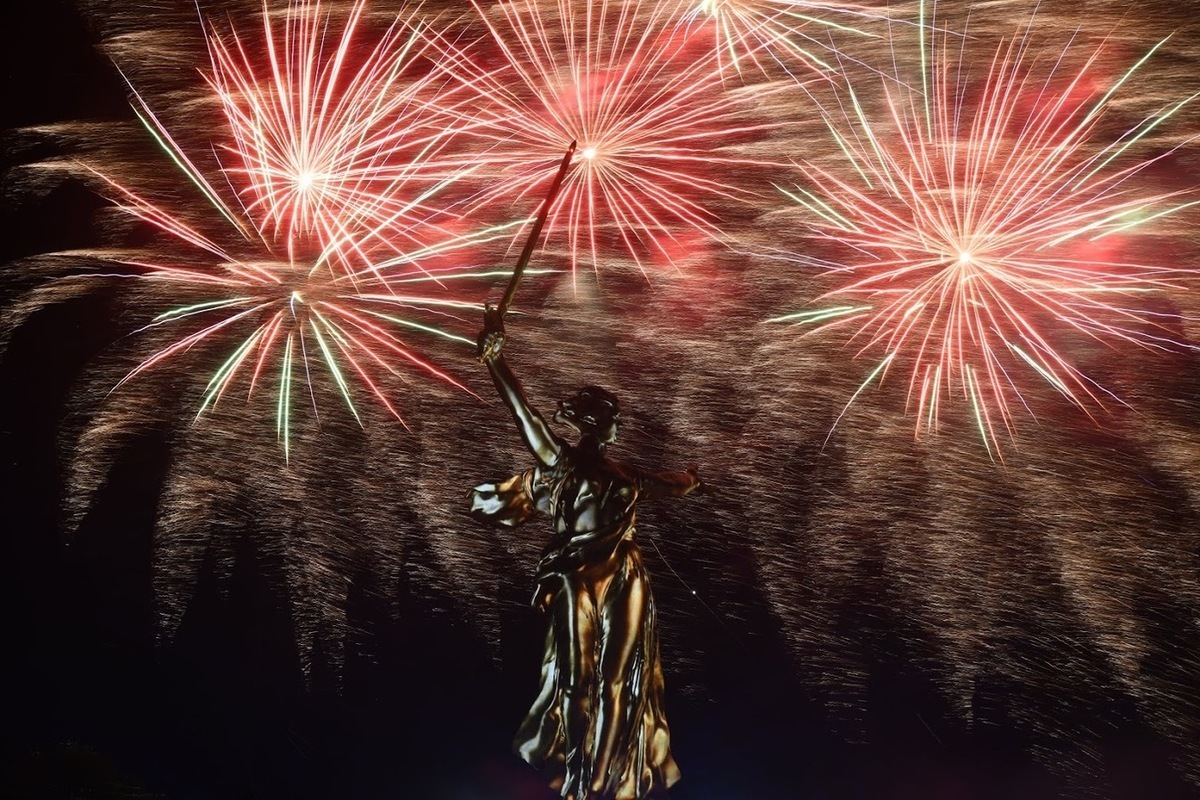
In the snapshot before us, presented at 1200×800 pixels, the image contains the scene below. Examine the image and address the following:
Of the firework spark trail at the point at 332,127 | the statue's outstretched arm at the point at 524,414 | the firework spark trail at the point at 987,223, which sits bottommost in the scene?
the statue's outstretched arm at the point at 524,414

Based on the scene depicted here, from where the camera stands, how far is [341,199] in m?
3.95

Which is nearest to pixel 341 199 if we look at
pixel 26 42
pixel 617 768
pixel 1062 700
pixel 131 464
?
pixel 131 464

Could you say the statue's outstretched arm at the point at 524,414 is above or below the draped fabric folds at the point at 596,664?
above

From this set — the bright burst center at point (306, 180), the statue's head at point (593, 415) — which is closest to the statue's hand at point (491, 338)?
the statue's head at point (593, 415)

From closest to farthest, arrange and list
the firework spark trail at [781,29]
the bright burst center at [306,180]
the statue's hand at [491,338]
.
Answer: the statue's hand at [491,338] → the firework spark trail at [781,29] → the bright burst center at [306,180]

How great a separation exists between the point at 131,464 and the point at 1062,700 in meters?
3.43

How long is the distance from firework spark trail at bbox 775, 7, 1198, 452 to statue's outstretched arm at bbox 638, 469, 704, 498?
111 cm

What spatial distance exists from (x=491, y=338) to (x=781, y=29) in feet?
6.05

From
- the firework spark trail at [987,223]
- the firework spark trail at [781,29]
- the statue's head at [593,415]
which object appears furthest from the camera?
the firework spark trail at [781,29]

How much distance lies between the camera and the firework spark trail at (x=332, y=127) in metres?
3.95

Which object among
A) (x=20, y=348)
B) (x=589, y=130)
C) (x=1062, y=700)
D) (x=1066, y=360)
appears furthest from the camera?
(x=20, y=348)

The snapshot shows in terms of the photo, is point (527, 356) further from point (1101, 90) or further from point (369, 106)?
point (1101, 90)

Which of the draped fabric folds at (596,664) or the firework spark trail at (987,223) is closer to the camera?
the draped fabric folds at (596,664)

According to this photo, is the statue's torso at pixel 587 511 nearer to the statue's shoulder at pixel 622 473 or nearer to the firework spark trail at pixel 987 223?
the statue's shoulder at pixel 622 473
